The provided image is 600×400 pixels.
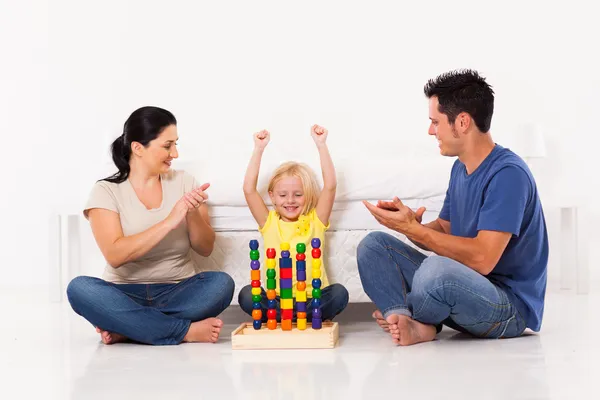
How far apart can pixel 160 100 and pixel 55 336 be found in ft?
6.90

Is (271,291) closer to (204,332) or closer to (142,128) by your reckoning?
(204,332)

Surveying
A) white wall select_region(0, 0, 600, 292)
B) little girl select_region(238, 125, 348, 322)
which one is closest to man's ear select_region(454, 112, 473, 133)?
little girl select_region(238, 125, 348, 322)

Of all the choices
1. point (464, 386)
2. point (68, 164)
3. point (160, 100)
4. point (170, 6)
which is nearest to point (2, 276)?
point (68, 164)

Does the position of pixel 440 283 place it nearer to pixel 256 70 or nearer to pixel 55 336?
pixel 55 336

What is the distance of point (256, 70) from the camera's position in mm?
Result: 4715

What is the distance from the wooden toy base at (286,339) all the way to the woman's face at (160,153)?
68 centimetres

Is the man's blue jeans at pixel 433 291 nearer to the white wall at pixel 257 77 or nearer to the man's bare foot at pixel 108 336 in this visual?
the man's bare foot at pixel 108 336

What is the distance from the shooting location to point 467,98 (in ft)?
8.29

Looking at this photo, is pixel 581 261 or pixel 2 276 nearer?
pixel 581 261

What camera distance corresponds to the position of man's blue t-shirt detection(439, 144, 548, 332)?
2.39 meters

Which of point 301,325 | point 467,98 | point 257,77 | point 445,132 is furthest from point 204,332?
point 257,77

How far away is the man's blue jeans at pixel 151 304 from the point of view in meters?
2.61

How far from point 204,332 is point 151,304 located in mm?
223

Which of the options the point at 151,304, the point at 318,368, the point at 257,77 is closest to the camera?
the point at 318,368
